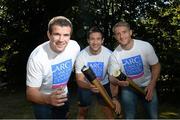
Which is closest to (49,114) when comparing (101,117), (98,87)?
(98,87)

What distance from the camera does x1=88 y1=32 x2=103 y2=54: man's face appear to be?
511 cm

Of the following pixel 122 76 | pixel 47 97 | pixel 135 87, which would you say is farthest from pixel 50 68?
pixel 135 87

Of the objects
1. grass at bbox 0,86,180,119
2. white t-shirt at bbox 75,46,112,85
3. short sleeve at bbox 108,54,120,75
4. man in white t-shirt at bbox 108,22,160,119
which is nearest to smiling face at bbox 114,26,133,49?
man in white t-shirt at bbox 108,22,160,119

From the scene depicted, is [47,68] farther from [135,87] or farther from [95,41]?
[95,41]

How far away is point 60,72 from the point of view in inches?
158

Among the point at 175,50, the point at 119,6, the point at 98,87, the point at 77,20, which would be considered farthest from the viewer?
the point at 119,6

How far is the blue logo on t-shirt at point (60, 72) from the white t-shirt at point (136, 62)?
2.52 feet

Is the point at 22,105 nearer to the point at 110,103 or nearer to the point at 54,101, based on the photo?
the point at 110,103

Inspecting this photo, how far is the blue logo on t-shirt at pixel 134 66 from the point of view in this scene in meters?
4.66

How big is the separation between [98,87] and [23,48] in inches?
247

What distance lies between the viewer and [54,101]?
3494 millimetres

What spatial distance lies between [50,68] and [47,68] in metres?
0.04

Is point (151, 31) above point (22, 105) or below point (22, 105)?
above

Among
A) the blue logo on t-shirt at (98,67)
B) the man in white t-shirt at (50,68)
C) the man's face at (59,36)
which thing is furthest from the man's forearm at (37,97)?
the blue logo on t-shirt at (98,67)
